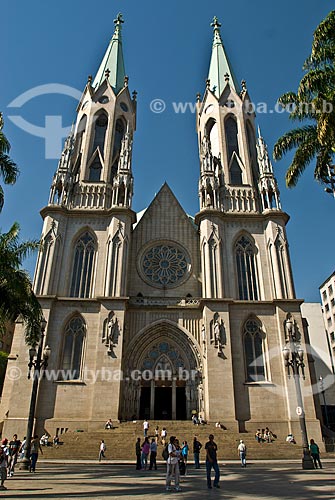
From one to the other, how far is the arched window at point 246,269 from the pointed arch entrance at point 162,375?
5732 mm

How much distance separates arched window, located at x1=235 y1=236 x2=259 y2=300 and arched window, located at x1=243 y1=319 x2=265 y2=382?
230 cm

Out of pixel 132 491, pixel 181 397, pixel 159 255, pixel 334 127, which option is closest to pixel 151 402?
pixel 181 397

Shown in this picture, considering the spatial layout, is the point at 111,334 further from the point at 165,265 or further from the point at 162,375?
the point at 165,265

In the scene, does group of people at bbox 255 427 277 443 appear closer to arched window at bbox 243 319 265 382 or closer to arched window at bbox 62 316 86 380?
arched window at bbox 243 319 265 382

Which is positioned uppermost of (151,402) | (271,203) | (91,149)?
(91,149)

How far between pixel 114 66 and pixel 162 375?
115ft

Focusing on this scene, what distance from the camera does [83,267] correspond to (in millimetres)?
30234

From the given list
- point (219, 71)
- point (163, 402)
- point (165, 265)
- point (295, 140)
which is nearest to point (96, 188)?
point (165, 265)

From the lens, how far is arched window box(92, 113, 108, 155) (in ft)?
121

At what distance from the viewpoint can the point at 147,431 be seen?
2284cm

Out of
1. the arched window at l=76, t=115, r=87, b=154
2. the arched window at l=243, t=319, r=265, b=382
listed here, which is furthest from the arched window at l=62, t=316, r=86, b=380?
the arched window at l=76, t=115, r=87, b=154

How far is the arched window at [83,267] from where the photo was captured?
2936cm

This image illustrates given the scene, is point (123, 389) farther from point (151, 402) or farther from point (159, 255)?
point (159, 255)

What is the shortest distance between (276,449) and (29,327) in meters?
15.0
